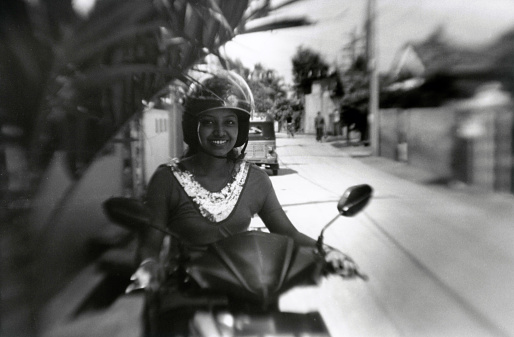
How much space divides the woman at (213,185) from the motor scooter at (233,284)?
0.06 m

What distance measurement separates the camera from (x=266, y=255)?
1.48m

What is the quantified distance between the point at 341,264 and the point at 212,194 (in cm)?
42

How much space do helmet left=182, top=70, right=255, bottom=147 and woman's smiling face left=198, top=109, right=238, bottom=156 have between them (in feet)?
0.06

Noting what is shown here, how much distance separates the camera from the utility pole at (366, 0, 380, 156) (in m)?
1.51

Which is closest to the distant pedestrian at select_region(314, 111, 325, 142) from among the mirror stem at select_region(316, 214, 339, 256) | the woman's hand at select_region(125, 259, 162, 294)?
the mirror stem at select_region(316, 214, 339, 256)

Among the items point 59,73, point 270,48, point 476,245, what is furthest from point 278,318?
point 59,73

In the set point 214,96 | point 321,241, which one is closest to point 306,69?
point 214,96

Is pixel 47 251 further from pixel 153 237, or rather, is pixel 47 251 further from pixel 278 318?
pixel 278 318

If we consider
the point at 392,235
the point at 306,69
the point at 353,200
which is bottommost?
the point at 392,235

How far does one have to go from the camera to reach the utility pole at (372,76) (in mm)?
1510

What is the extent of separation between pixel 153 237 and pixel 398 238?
68 centimetres

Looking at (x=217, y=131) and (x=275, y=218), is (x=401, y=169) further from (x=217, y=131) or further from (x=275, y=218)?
(x=217, y=131)

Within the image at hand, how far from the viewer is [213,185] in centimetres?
164

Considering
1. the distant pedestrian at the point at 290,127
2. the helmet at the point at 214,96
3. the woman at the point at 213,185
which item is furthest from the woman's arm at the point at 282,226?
the helmet at the point at 214,96
